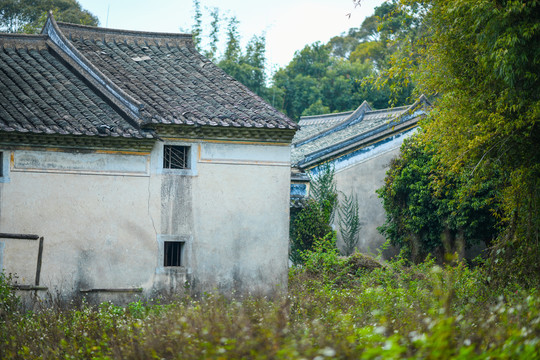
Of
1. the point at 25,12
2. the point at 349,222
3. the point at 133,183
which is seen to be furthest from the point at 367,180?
the point at 25,12

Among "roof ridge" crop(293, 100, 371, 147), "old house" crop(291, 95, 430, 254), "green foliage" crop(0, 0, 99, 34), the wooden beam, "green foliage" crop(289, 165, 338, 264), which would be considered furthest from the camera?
"green foliage" crop(0, 0, 99, 34)

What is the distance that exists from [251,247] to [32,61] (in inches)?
224

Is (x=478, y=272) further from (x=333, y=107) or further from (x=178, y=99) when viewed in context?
(x=333, y=107)

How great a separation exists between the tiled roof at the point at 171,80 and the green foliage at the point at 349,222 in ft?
24.0

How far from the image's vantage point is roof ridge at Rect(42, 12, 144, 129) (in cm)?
1255

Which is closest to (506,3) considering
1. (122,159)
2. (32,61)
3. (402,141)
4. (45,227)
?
(122,159)

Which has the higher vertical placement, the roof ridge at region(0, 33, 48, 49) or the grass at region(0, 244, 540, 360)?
the roof ridge at region(0, 33, 48, 49)

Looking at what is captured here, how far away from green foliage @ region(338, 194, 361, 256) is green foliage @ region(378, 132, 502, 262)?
100cm

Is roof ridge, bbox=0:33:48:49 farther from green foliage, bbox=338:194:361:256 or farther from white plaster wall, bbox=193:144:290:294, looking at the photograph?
green foliage, bbox=338:194:361:256

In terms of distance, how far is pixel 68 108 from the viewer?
12531 mm

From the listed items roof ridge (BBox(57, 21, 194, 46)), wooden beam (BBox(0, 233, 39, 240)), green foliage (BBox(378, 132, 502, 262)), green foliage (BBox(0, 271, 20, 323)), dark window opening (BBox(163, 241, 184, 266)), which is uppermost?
roof ridge (BBox(57, 21, 194, 46))

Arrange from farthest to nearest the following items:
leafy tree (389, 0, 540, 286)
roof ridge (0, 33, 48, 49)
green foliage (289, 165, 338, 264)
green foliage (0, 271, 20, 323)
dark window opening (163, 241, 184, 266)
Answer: green foliage (289, 165, 338, 264)
roof ridge (0, 33, 48, 49)
dark window opening (163, 241, 184, 266)
green foliage (0, 271, 20, 323)
leafy tree (389, 0, 540, 286)

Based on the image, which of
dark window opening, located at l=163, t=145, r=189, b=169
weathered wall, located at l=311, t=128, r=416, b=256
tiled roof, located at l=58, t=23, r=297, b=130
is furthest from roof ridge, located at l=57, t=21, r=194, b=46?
weathered wall, located at l=311, t=128, r=416, b=256

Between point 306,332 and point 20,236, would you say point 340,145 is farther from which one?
point 306,332
